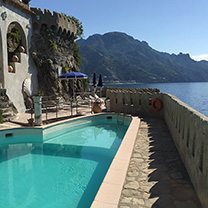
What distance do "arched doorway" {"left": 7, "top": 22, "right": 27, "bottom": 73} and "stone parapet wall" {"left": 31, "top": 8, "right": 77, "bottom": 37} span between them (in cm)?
157

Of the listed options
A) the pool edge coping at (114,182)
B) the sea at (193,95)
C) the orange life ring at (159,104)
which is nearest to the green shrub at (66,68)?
the orange life ring at (159,104)

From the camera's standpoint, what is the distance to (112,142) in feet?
26.6

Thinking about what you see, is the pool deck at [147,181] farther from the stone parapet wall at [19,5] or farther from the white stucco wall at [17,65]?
the stone parapet wall at [19,5]

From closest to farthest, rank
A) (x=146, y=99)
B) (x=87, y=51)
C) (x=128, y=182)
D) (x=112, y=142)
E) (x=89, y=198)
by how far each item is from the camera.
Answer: (x=128, y=182), (x=89, y=198), (x=112, y=142), (x=146, y=99), (x=87, y=51)

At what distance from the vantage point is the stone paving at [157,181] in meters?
3.08

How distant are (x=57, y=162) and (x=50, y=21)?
15.3m

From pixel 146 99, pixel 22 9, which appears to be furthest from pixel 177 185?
pixel 22 9

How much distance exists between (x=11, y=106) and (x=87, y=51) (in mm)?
168450

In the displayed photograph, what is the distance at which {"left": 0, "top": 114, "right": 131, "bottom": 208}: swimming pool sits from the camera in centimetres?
426

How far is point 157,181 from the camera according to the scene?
3760mm

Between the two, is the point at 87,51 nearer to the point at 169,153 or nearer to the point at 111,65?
the point at 111,65

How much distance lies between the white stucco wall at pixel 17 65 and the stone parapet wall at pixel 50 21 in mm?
982

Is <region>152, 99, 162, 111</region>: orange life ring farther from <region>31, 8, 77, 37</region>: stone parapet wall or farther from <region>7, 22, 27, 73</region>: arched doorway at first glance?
<region>31, 8, 77, 37</region>: stone parapet wall

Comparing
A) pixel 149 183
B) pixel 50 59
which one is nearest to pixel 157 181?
pixel 149 183
